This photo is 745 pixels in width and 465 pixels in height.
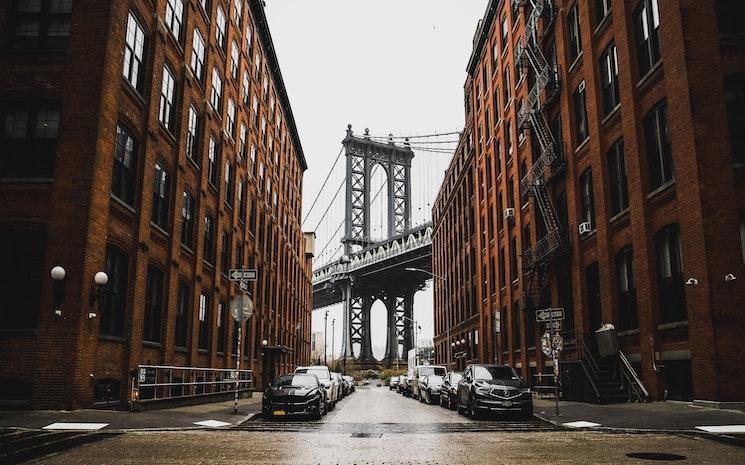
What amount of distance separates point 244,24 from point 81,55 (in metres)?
22.3

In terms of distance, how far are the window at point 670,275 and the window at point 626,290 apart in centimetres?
200

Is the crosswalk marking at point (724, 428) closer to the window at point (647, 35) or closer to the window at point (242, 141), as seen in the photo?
the window at point (647, 35)

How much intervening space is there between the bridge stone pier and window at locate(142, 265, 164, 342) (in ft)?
206

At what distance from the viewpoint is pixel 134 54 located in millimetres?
20984

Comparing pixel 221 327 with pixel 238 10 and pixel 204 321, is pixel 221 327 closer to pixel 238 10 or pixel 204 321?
pixel 204 321

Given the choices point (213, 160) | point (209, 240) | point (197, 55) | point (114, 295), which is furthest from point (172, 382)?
point (197, 55)

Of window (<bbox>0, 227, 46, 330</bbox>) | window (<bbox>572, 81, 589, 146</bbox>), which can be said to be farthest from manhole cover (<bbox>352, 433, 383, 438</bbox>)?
window (<bbox>572, 81, 589, 146</bbox>)

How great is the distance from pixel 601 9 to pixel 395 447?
68.4 ft

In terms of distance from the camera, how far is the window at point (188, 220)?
26811 millimetres

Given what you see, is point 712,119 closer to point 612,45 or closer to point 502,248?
point 612,45

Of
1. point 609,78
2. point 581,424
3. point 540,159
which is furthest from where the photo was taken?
point 540,159

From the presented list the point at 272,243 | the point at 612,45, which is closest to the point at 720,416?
the point at 612,45

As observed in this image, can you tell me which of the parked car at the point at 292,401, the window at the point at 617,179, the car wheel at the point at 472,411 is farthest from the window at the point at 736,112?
the parked car at the point at 292,401

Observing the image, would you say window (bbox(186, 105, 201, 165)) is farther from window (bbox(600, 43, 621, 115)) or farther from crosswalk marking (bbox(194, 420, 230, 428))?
window (bbox(600, 43, 621, 115))
